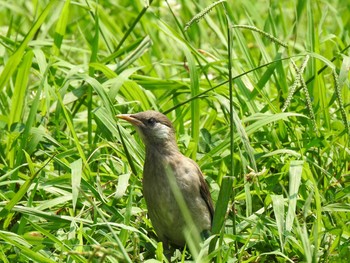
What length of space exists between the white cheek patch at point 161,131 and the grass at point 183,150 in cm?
17

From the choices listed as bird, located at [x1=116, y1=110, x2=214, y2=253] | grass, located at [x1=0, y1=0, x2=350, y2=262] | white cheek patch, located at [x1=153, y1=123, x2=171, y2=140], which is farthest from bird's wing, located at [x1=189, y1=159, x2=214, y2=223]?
white cheek patch, located at [x1=153, y1=123, x2=171, y2=140]

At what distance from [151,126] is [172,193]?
20.0 inches

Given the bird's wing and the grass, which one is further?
the bird's wing

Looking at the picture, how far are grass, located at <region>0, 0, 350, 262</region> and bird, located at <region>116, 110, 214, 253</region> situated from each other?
0.10 metres

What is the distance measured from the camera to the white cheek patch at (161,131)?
502cm

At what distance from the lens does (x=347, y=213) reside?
188 inches

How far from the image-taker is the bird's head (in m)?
5.04

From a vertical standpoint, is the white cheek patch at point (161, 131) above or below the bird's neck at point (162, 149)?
above

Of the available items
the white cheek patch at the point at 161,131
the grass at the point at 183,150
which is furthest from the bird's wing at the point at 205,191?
the white cheek patch at the point at 161,131

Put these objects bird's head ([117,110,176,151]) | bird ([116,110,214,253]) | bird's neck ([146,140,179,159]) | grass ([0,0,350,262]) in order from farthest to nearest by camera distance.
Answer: bird's head ([117,110,176,151]), bird's neck ([146,140,179,159]), bird ([116,110,214,253]), grass ([0,0,350,262])

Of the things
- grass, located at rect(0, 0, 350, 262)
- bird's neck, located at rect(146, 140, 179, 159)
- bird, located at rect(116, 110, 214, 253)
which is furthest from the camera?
bird's neck, located at rect(146, 140, 179, 159)

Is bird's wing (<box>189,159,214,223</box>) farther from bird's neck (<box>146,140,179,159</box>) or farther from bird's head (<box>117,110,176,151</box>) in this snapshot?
bird's head (<box>117,110,176,151</box>)

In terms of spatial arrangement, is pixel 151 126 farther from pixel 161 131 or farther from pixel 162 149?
pixel 162 149

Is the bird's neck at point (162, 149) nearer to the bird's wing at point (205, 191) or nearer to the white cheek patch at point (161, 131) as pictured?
the white cheek patch at point (161, 131)
